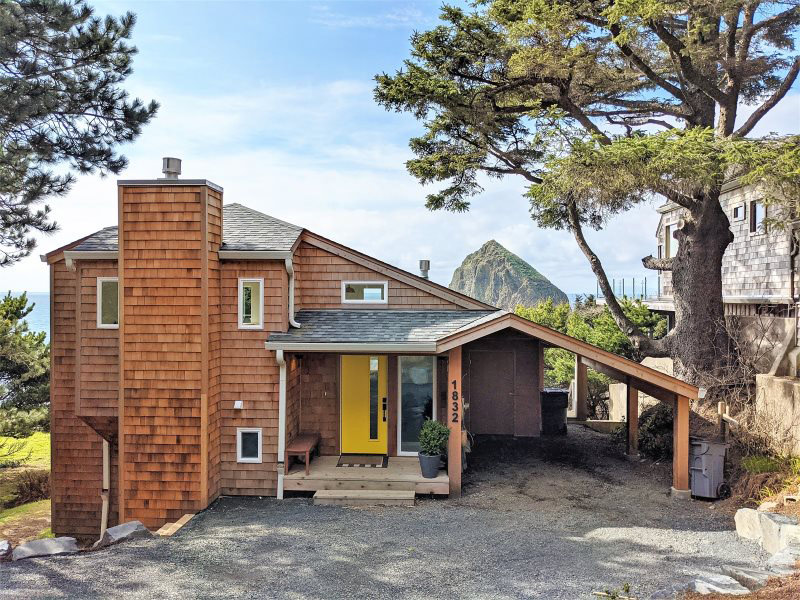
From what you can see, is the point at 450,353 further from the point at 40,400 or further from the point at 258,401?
the point at 40,400

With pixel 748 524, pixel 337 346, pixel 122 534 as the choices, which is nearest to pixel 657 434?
pixel 748 524

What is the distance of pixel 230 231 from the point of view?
11125 millimetres

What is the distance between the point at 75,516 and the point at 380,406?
261 inches

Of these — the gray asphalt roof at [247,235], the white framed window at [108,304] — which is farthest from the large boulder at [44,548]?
the gray asphalt roof at [247,235]

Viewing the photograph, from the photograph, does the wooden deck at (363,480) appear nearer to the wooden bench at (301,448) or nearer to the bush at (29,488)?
the wooden bench at (301,448)

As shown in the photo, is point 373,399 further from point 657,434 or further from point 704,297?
point 704,297

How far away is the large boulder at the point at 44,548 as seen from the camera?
7.29 m

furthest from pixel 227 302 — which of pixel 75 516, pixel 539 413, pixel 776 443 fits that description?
pixel 776 443

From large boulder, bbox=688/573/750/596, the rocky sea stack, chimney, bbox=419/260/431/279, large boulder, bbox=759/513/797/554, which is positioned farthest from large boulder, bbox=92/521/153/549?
Answer: the rocky sea stack

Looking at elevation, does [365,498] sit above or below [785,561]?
below

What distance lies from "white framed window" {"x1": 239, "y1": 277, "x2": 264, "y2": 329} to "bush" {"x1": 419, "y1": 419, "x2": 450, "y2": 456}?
3.57m

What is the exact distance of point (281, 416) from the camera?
10.1 metres

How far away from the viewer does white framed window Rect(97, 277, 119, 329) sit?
10.3 m

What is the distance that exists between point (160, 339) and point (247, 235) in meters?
2.60
